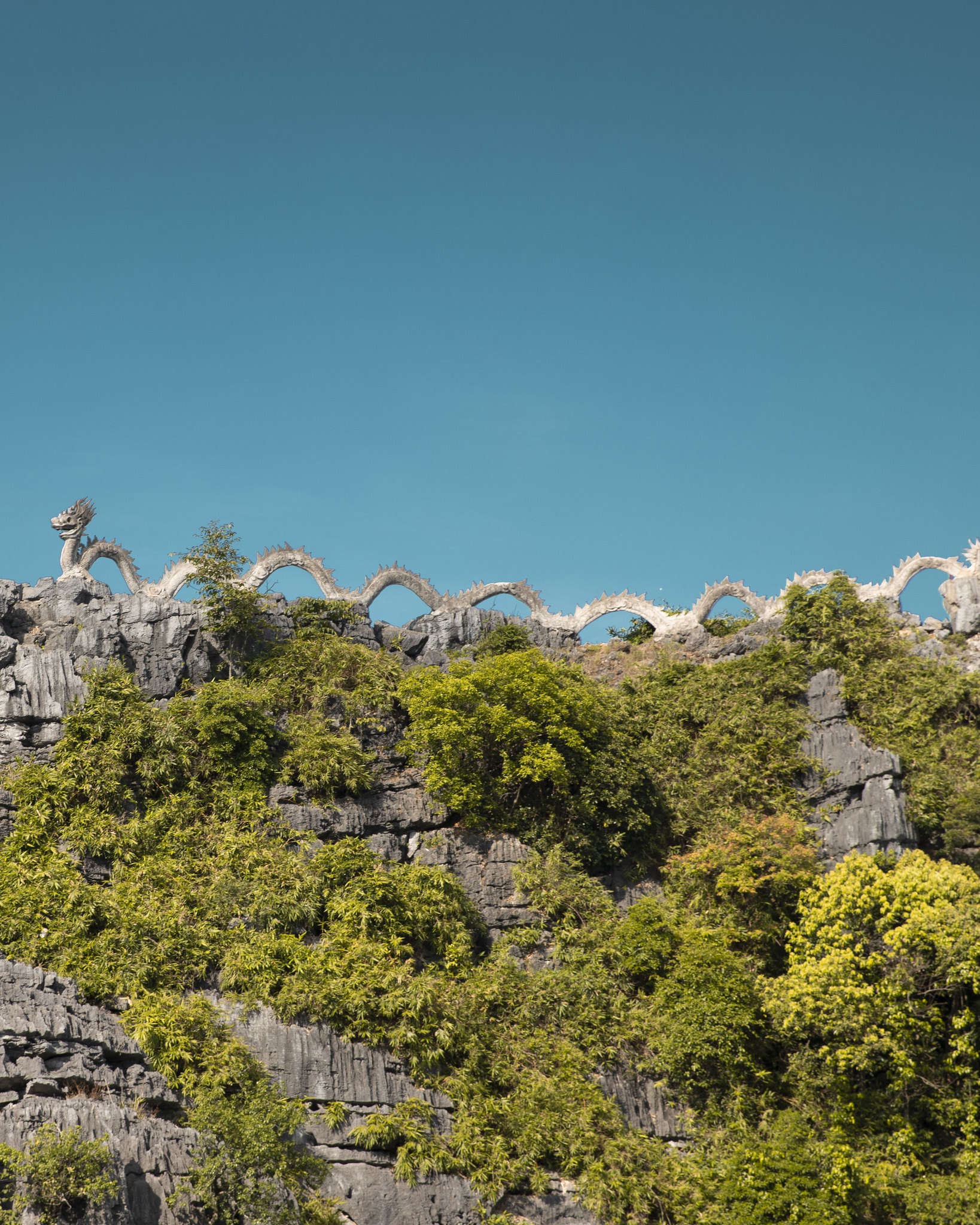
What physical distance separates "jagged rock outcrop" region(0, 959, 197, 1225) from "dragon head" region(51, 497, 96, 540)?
16634 millimetres

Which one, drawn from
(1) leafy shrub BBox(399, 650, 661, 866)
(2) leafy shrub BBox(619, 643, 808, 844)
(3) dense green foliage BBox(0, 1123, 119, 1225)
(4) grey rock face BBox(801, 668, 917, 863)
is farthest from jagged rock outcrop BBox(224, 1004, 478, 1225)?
(4) grey rock face BBox(801, 668, 917, 863)

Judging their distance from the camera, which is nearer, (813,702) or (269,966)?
(269,966)

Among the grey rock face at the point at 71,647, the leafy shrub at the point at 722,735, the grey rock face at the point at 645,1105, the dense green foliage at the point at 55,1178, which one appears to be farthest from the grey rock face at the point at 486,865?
the dense green foliage at the point at 55,1178

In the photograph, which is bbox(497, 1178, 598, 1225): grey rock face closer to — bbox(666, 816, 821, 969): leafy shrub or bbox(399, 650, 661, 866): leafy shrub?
bbox(666, 816, 821, 969): leafy shrub

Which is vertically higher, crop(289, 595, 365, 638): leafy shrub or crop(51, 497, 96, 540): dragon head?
crop(51, 497, 96, 540): dragon head

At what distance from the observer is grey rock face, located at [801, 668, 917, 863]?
88.6 feet

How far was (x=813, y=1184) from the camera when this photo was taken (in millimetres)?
→ 20375

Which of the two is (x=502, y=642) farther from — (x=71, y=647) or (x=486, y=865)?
(x=71, y=647)

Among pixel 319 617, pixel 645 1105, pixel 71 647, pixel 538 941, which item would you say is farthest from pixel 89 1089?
pixel 319 617

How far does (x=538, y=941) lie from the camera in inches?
1006

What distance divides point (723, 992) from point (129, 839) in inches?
471

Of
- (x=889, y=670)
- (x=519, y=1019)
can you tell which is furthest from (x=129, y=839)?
(x=889, y=670)

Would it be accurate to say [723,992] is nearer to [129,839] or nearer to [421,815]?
[421,815]

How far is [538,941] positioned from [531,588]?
49.2 feet
